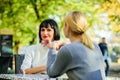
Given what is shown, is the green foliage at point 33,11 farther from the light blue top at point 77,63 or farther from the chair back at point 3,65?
the light blue top at point 77,63

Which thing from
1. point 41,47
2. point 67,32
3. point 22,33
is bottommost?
point 22,33

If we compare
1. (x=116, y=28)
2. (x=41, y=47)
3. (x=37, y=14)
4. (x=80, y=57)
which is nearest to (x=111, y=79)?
(x=41, y=47)

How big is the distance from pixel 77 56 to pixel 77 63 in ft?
0.17

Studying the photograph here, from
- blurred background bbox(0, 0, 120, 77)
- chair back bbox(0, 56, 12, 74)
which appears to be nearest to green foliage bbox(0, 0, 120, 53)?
blurred background bbox(0, 0, 120, 77)

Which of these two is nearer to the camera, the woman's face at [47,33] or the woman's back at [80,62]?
the woman's back at [80,62]

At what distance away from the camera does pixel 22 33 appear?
26.5 m

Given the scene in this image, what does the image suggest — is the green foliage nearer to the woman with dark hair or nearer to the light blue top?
the woman with dark hair

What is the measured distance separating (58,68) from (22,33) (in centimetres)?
2356

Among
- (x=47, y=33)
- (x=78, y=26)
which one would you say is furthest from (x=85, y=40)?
(x=47, y=33)

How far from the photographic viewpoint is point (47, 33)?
4.75 meters

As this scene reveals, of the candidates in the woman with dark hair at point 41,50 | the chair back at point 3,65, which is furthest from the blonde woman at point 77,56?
the chair back at point 3,65

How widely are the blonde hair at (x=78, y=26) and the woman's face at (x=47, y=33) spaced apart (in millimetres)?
1601

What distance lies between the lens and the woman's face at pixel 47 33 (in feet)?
15.5

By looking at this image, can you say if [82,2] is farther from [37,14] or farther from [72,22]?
[72,22]
